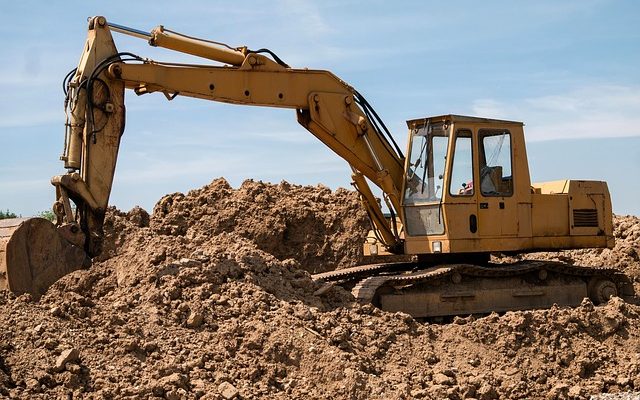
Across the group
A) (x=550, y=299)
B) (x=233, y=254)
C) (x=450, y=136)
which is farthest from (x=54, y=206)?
(x=550, y=299)

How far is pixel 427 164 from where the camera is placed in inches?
528

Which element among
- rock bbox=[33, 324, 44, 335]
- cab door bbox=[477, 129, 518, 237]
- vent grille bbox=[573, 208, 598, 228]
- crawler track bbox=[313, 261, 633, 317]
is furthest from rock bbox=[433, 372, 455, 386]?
vent grille bbox=[573, 208, 598, 228]

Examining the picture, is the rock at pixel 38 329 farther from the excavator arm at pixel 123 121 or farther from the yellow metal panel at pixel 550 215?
the yellow metal panel at pixel 550 215

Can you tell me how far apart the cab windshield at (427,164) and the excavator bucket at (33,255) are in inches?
183

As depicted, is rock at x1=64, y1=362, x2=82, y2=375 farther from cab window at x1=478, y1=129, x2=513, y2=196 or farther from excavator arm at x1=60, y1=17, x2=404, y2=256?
cab window at x1=478, y1=129, x2=513, y2=196

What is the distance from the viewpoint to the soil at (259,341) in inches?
371

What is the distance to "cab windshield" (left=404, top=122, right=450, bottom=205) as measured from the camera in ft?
43.5

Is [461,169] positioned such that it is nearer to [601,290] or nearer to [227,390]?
[601,290]

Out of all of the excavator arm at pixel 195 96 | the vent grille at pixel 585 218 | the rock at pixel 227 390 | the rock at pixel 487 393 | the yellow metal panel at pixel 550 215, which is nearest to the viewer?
the rock at pixel 227 390

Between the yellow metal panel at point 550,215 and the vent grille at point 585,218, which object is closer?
the yellow metal panel at point 550,215

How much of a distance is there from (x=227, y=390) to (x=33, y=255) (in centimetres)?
292

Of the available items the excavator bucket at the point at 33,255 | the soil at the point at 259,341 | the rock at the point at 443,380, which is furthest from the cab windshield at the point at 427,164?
the excavator bucket at the point at 33,255

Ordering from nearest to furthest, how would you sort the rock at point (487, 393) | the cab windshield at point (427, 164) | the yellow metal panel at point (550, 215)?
the rock at point (487, 393), the cab windshield at point (427, 164), the yellow metal panel at point (550, 215)

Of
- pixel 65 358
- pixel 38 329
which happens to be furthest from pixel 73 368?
pixel 38 329
